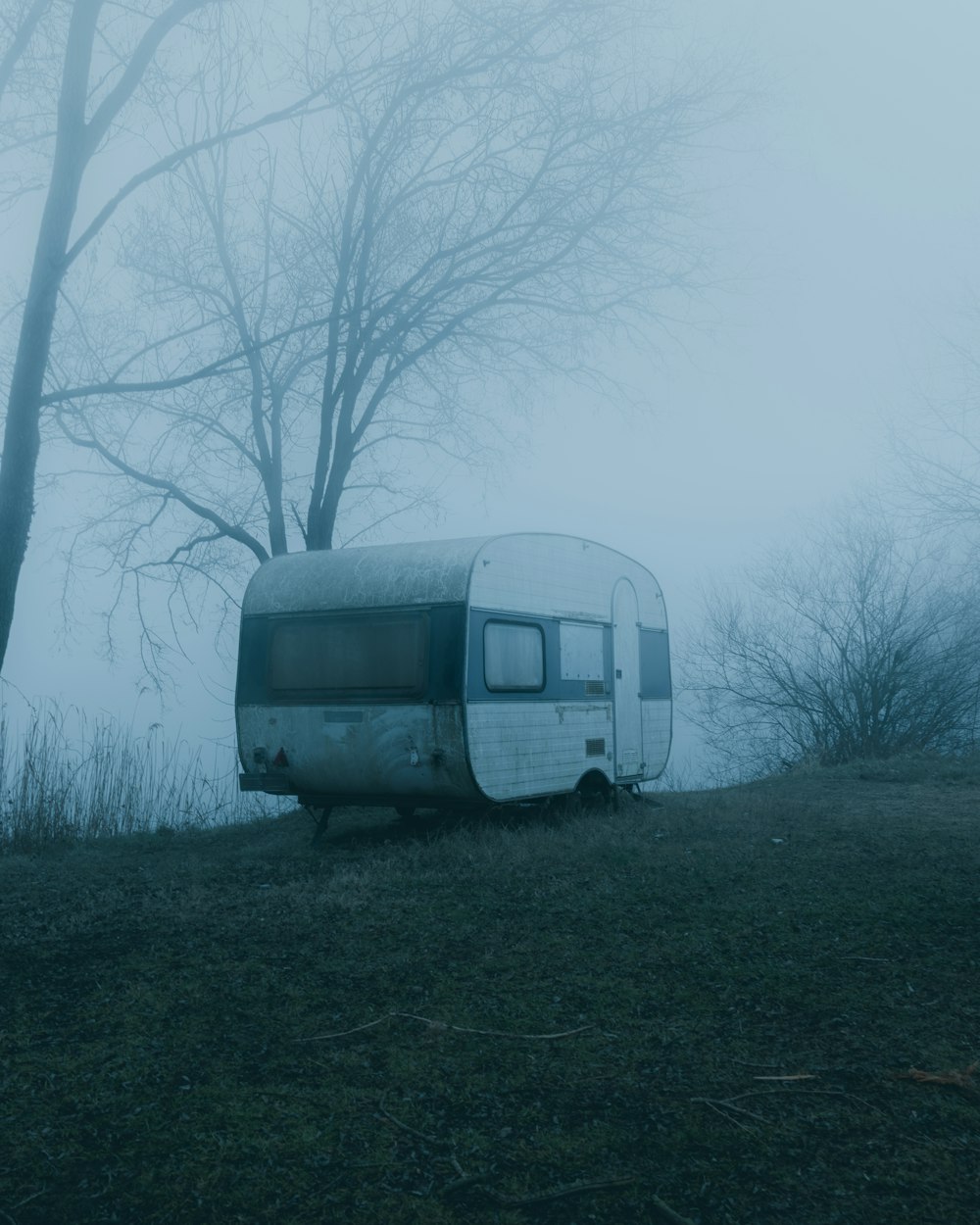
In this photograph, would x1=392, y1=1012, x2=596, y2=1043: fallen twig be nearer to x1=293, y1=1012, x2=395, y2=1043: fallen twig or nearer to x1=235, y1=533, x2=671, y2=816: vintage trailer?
x1=293, y1=1012, x2=395, y2=1043: fallen twig

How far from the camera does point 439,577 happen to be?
9297 mm

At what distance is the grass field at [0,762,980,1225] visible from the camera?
3180 mm

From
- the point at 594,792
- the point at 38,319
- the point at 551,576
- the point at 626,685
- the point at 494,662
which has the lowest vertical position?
the point at 594,792

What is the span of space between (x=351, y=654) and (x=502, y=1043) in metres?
5.57

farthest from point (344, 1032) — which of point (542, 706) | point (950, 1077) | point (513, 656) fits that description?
point (542, 706)

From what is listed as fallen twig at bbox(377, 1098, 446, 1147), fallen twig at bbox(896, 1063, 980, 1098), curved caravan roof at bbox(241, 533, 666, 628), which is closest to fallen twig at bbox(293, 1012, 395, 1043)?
A: fallen twig at bbox(377, 1098, 446, 1147)

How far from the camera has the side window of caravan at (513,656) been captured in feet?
30.7

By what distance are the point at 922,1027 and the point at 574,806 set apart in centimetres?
703

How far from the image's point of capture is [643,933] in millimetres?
5836

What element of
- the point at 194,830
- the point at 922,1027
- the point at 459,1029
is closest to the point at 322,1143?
the point at 459,1029

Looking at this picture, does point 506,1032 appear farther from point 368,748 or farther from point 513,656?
point 513,656

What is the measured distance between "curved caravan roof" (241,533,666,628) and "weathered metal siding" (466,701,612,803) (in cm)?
95

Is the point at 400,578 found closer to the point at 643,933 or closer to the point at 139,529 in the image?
the point at 643,933

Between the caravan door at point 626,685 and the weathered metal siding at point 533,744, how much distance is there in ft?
0.82
